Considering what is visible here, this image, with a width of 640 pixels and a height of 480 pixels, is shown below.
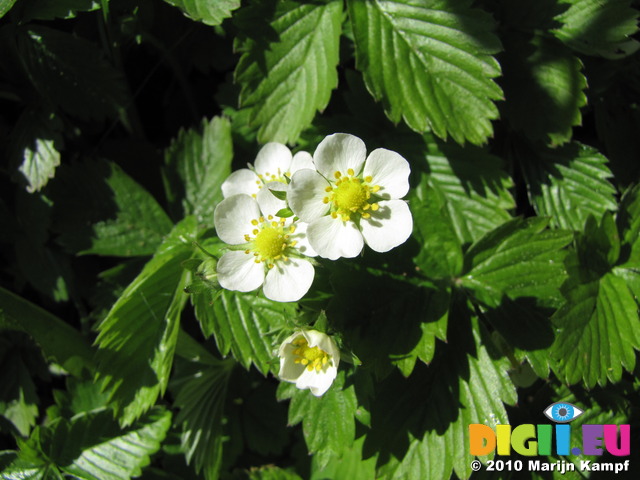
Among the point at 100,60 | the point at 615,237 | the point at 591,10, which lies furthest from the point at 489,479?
the point at 100,60

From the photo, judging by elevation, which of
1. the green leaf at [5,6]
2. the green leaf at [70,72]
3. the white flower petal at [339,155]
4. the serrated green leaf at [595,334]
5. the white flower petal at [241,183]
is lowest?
the serrated green leaf at [595,334]

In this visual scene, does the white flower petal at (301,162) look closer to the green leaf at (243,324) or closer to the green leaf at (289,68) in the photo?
the green leaf at (289,68)

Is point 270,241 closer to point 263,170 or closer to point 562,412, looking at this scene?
point 263,170

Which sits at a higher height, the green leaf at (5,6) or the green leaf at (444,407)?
the green leaf at (5,6)

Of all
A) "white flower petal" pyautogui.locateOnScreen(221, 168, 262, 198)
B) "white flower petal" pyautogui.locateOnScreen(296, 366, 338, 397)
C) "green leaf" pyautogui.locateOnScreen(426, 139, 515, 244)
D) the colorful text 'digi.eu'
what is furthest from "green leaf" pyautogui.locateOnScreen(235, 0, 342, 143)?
the colorful text 'digi.eu'

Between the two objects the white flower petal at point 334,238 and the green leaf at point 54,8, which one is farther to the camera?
the green leaf at point 54,8

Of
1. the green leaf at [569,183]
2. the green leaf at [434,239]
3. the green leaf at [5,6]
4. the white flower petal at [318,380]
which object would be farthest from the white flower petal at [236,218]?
the green leaf at [569,183]
